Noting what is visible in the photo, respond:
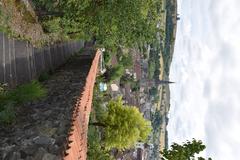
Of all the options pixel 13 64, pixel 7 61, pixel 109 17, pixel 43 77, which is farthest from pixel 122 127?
pixel 7 61

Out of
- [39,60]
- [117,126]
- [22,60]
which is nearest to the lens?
[22,60]

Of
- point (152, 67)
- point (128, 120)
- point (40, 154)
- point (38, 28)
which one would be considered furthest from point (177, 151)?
point (152, 67)

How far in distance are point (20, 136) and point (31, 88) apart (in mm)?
5610

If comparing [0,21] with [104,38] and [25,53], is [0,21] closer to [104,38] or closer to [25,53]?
[25,53]

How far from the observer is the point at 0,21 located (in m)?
22.7

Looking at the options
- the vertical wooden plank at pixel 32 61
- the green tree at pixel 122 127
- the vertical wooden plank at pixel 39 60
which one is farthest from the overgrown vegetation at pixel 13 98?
the green tree at pixel 122 127

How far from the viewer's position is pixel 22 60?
2716cm

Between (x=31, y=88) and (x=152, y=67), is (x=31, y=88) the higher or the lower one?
the higher one

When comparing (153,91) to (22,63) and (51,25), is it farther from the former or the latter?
(22,63)

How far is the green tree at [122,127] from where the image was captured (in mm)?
48781

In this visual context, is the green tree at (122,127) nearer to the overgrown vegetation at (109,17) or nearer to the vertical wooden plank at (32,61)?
the overgrown vegetation at (109,17)

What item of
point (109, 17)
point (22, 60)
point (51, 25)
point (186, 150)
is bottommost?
point (186, 150)

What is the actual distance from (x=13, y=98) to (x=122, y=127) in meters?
29.3

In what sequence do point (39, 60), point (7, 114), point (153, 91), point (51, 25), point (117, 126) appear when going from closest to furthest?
point (7, 114) → point (39, 60) → point (51, 25) → point (117, 126) → point (153, 91)
